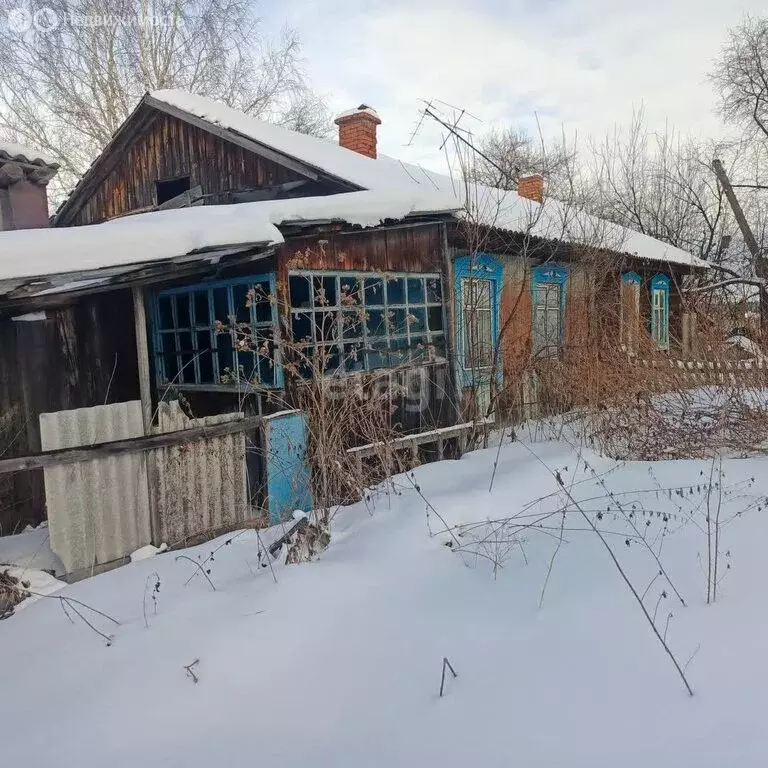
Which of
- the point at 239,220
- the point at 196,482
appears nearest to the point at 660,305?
the point at 239,220

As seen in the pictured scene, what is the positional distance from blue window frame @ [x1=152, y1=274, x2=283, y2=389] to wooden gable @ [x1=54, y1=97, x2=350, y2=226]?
7.40 feet

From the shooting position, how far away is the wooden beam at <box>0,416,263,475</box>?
3.71 metres

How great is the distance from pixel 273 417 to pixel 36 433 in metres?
2.71

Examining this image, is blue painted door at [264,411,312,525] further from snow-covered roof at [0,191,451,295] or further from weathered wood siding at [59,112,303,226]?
weathered wood siding at [59,112,303,226]

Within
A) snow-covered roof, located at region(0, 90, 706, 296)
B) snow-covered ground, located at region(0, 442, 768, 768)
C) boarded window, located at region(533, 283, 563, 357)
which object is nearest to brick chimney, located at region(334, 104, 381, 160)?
Result: snow-covered roof, located at region(0, 90, 706, 296)

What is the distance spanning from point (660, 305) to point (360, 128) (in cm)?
918

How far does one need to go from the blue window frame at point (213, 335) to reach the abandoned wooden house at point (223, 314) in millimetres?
28

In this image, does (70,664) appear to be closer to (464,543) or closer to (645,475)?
(464,543)

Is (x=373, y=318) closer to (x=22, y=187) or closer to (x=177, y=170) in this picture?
(x=177, y=170)

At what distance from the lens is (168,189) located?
955cm

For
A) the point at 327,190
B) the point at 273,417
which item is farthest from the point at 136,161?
the point at 273,417

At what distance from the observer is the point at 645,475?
4.98 m

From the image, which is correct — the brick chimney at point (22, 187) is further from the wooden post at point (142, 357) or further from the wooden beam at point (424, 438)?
the wooden beam at point (424, 438)

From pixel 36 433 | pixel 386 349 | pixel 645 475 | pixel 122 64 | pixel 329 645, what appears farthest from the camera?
pixel 122 64
